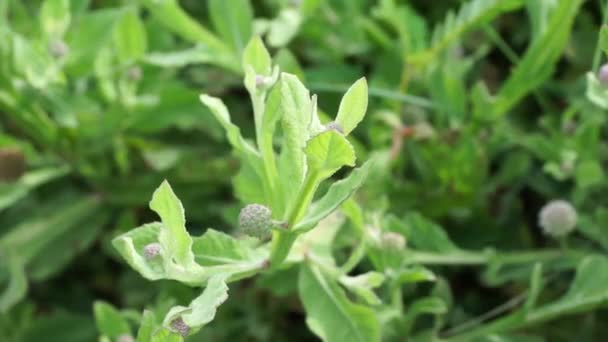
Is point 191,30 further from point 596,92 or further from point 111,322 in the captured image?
point 596,92

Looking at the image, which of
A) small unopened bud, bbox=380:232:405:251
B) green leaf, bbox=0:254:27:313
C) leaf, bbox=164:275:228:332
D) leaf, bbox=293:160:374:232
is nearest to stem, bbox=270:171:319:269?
leaf, bbox=293:160:374:232

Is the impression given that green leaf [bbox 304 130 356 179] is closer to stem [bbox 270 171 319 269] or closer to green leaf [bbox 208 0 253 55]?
stem [bbox 270 171 319 269]

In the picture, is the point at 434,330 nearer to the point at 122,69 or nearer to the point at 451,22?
the point at 451,22

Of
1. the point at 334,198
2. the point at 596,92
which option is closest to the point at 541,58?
the point at 596,92

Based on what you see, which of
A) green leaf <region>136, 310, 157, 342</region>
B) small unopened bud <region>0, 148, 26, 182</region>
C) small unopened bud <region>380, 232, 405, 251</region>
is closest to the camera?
green leaf <region>136, 310, 157, 342</region>

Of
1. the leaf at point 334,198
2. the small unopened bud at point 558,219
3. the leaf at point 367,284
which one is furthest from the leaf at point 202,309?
the small unopened bud at point 558,219

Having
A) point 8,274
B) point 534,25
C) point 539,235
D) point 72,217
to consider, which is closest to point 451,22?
point 534,25
